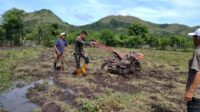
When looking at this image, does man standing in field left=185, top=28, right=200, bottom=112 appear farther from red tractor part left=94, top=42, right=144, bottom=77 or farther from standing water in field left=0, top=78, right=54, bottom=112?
red tractor part left=94, top=42, right=144, bottom=77

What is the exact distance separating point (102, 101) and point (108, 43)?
253 ft

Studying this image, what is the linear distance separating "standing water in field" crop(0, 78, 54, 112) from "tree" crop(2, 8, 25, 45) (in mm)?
47865

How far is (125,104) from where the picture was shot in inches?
484

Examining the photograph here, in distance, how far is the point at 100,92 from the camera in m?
14.6

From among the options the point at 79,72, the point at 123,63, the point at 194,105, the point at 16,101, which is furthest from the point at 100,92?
the point at 194,105

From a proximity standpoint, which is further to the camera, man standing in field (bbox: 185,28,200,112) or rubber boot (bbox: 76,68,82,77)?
rubber boot (bbox: 76,68,82,77)

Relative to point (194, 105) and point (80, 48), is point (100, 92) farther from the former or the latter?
point (194, 105)

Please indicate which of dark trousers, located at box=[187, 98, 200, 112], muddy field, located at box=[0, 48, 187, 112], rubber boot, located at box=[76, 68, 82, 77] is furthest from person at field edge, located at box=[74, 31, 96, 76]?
dark trousers, located at box=[187, 98, 200, 112]

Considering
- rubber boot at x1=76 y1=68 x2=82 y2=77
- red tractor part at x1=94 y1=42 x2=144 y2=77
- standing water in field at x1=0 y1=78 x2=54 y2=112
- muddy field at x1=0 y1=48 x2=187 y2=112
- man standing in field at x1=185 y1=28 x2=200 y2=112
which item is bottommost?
standing water in field at x1=0 y1=78 x2=54 y2=112

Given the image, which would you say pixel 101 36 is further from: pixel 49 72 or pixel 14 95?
pixel 14 95

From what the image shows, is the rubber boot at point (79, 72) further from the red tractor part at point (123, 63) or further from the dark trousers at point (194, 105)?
the dark trousers at point (194, 105)

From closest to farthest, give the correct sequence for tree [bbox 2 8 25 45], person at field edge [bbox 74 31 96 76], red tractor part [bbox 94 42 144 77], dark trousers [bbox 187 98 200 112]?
1. dark trousers [bbox 187 98 200 112]
2. person at field edge [bbox 74 31 96 76]
3. red tractor part [bbox 94 42 144 77]
4. tree [bbox 2 8 25 45]

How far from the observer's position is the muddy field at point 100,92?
11.9 m

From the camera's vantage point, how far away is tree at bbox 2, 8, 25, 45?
2448 inches
